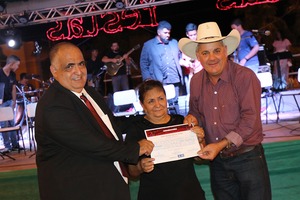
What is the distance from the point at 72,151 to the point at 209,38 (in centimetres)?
128

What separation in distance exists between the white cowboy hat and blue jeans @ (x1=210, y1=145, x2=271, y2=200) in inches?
32.5

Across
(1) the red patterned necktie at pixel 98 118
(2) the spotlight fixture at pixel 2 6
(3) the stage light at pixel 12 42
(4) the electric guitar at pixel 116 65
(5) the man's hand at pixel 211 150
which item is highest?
(2) the spotlight fixture at pixel 2 6

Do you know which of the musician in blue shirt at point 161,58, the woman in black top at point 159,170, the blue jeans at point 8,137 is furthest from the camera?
the blue jeans at point 8,137

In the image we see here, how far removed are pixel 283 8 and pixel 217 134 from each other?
19374 millimetres

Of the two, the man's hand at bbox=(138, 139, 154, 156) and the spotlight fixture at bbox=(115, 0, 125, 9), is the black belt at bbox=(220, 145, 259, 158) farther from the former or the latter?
the spotlight fixture at bbox=(115, 0, 125, 9)

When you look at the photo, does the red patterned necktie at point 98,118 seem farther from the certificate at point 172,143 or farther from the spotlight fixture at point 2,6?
the spotlight fixture at point 2,6

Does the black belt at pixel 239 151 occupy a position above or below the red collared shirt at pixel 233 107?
below

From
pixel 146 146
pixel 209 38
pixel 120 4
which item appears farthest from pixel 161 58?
pixel 146 146

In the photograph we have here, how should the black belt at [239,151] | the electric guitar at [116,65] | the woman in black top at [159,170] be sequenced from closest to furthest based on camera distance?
the woman in black top at [159,170]
the black belt at [239,151]
the electric guitar at [116,65]

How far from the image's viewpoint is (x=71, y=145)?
7.34ft

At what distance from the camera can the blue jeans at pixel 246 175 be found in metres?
2.79

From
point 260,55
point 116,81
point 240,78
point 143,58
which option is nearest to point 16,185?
point 240,78

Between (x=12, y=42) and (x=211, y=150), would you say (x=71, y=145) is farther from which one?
(x=12, y=42)

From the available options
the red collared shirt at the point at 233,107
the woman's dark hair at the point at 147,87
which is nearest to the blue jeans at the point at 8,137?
the woman's dark hair at the point at 147,87
